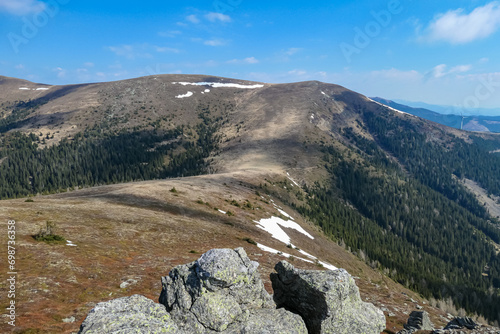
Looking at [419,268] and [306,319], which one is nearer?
[306,319]

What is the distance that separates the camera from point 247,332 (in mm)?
10500

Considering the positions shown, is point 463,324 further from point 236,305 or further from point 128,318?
point 128,318

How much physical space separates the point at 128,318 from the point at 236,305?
15.0 feet

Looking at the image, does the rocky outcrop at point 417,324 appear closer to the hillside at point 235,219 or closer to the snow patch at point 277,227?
the hillside at point 235,219

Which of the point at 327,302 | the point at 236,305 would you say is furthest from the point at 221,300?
the point at 327,302

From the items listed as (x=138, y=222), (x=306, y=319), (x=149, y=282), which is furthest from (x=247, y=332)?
(x=138, y=222)

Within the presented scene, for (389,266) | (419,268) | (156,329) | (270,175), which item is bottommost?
(419,268)

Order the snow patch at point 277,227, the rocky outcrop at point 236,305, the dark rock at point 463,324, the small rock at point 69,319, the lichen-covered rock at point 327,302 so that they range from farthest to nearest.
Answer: the snow patch at point 277,227, the dark rock at point 463,324, the lichen-covered rock at point 327,302, the small rock at point 69,319, the rocky outcrop at point 236,305

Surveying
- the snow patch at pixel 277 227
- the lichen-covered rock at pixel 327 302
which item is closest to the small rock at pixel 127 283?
the lichen-covered rock at pixel 327 302

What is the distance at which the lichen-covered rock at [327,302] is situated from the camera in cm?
1243

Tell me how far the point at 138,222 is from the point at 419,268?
378ft

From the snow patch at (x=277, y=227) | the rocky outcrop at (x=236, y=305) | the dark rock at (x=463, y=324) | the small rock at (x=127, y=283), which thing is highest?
the rocky outcrop at (x=236, y=305)

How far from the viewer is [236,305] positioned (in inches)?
440

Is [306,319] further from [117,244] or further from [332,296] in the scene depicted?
[117,244]
